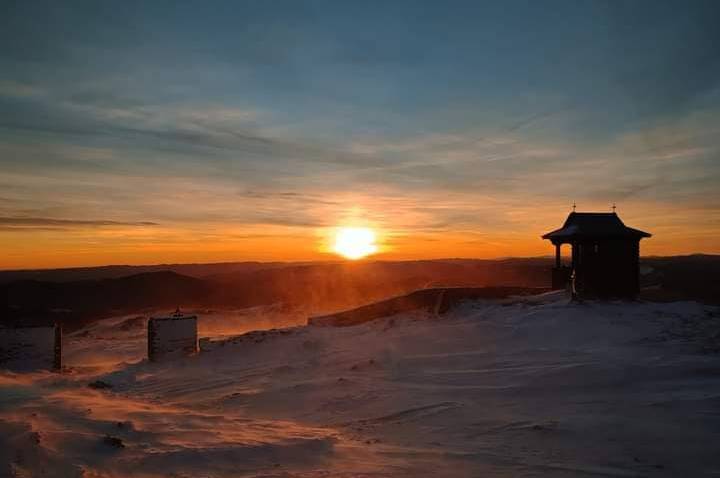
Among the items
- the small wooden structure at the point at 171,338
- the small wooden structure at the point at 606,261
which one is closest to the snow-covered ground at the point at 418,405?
the small wooden structure at the point at 171,338

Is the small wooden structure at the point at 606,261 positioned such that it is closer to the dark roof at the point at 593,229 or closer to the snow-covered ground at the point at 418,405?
the dark roof at the point at 593,229

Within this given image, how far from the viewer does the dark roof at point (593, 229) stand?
66.6ft

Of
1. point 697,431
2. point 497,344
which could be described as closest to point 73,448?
point 697,431

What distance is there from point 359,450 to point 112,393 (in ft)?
30.9

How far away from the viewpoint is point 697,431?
7.55 metres

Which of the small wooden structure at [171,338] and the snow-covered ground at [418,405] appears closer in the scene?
the snow-covered ground at [418,405]

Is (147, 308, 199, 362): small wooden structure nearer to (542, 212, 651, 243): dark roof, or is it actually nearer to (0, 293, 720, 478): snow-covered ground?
(0, 293, 720, 478): snow-covered ground

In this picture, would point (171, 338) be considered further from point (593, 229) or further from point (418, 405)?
point (593, 229)

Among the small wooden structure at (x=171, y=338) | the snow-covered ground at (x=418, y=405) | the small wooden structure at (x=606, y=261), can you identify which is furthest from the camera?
the small wooden structure at (x=606, y=261)

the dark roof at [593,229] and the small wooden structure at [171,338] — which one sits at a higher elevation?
the dark roof at [593,229]

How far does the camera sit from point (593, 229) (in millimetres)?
20828

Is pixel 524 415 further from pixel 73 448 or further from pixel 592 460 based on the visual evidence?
pixel 73 448

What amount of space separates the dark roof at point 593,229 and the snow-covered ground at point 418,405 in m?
3.15

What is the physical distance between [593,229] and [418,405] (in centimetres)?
1378
